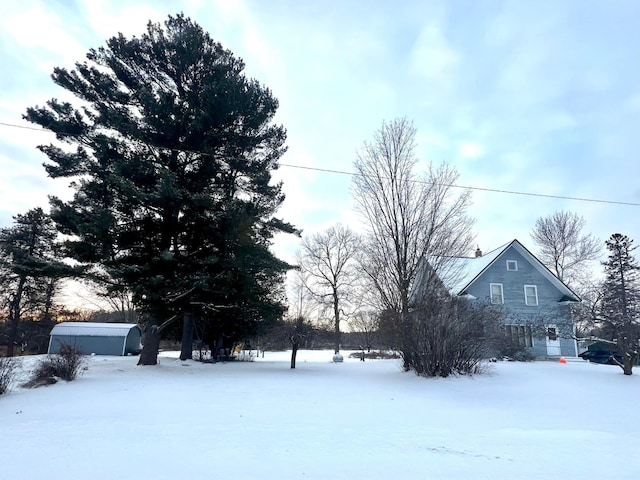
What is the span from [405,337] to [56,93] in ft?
59.0

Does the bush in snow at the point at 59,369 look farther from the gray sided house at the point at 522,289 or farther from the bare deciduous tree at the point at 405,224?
the gray sided house at the point at 522,289

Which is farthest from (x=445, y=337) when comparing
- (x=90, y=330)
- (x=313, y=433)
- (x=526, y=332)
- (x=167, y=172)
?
(x=90, y=330)

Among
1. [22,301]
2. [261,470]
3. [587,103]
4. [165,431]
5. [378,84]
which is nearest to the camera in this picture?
[261,470]

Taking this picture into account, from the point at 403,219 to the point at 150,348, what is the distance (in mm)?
12525

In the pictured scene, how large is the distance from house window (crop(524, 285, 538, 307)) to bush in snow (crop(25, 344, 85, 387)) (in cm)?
2446

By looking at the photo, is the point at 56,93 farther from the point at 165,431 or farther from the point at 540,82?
the point at 540,82

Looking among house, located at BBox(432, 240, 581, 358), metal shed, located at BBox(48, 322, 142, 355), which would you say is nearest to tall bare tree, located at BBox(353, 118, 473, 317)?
house, located at BBox(432, 240, 581, 358)

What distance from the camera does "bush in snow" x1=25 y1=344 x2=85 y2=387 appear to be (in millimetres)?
10087

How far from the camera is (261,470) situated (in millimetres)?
3826

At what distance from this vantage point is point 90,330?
91.0ft

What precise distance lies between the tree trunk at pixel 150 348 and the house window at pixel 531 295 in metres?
22.0

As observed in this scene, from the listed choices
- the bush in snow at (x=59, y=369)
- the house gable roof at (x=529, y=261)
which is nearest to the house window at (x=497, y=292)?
the house gable roof at (x=529, y=261)

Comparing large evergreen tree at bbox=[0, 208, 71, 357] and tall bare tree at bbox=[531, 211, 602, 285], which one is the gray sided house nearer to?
tall bare tree at bbox=[531, 211, 602, 285]

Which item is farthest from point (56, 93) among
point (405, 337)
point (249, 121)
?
point (405, 337)
